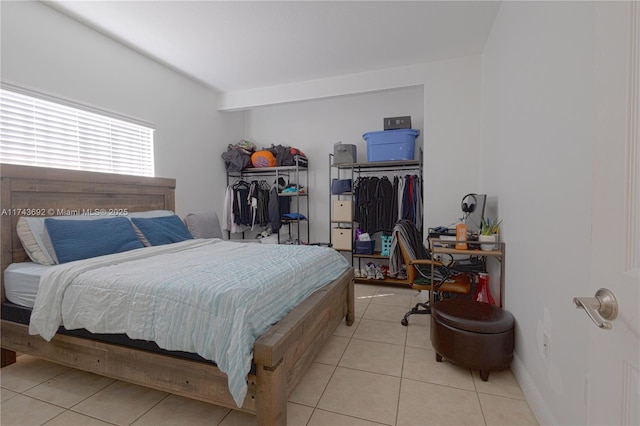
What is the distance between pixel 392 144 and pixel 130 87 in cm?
307

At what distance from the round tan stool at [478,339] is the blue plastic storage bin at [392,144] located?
7.40 feet

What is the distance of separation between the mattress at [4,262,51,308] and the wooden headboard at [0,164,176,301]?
2.1 inches

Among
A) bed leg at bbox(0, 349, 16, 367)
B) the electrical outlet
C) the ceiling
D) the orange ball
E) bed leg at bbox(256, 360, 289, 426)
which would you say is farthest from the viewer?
the orange ball

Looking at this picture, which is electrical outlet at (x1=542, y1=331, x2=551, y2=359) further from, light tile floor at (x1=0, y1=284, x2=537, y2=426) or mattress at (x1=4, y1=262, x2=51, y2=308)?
mattress at (x1=4, y1=262, x2=51, y2=308)

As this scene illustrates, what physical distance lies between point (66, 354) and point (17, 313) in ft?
1.70

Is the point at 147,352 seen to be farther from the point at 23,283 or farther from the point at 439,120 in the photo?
the point at 439,120

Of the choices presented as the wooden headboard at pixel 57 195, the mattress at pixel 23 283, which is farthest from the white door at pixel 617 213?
the wooden headboard at pixel 57 195

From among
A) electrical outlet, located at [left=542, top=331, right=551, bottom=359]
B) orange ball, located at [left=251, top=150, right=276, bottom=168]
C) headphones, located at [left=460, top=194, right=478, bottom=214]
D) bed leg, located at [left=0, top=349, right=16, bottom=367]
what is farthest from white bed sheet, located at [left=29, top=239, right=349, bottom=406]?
orange ball, located at [left=251, top=150, right=276, bottom=168]

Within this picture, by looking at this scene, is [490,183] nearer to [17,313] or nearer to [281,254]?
[281,254]

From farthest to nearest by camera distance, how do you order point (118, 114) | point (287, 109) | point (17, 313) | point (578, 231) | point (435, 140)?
point (287, 109)
point (435, 140)
point (118, 114)
point (17, 313)
point (578, 231)

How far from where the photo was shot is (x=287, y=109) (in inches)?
189

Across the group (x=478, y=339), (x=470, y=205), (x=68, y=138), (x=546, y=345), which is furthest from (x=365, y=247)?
(x=68, y=138)

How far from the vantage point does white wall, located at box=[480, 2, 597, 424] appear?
3.70 ft

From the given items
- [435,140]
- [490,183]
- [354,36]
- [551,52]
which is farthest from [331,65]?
[551,52]
